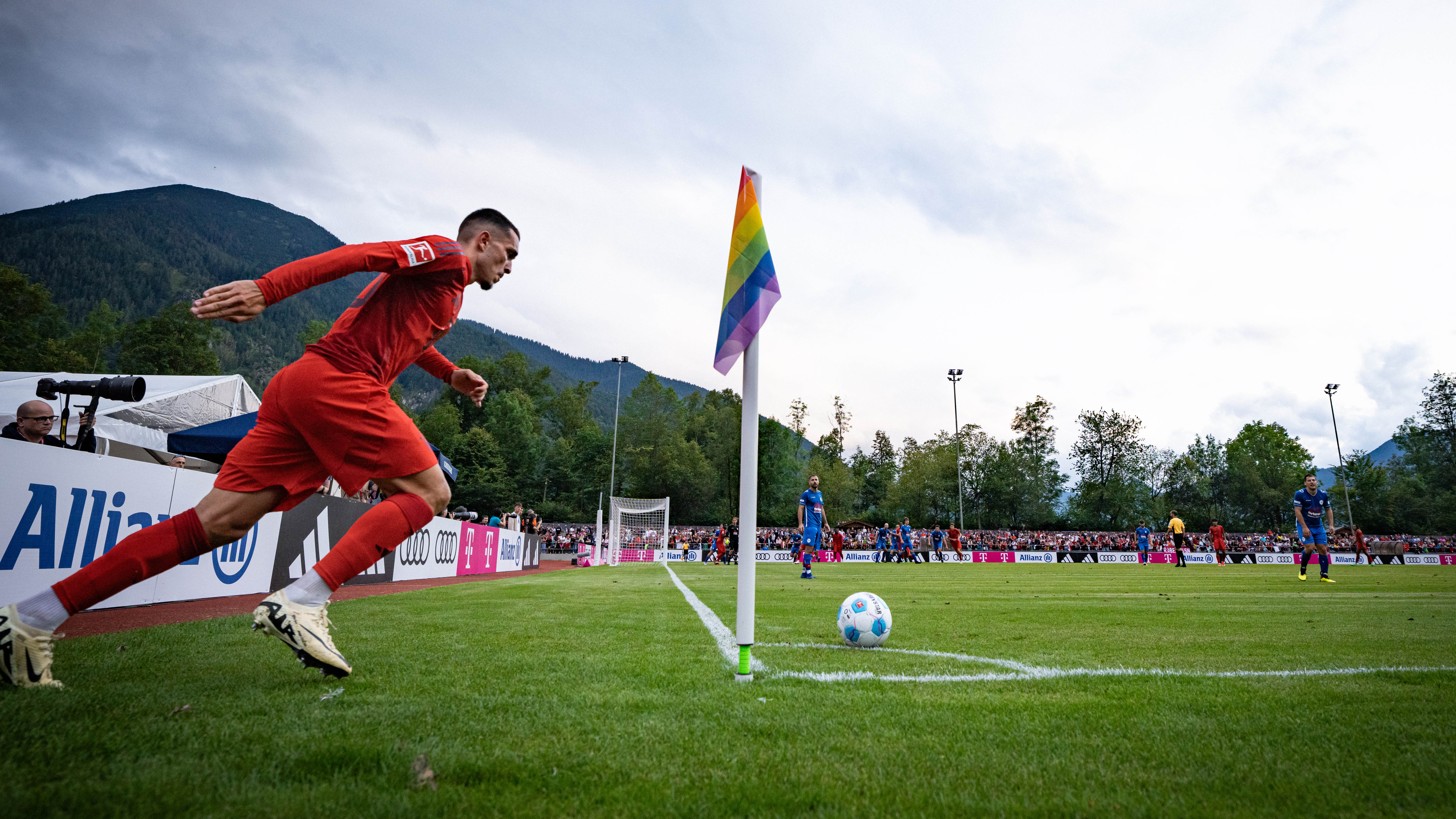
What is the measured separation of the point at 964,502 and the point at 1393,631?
79741 millimetres

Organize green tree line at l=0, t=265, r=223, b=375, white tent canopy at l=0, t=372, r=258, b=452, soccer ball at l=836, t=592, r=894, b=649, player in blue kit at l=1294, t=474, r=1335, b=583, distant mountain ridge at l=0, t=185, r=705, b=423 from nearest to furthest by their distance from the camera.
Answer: soccer ball at l=836, t=592, r=894, b=649 < player in blue kit at l=1294, t=474, r=1335, b=583 < white tent canopy at l=0, t=372, r=258, b=452 < green tree line at l=0, t=265, r=223, b=375 < distant mountain ridge at l=0, t=185, r=705, b=423

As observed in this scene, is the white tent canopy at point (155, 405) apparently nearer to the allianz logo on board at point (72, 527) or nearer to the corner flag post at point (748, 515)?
the allianz logo on board at point (72, 527)

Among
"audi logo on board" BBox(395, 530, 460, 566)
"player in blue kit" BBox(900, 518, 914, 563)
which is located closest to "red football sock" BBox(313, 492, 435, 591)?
"audi logo on board" BBox(395, 530, 460, 566)

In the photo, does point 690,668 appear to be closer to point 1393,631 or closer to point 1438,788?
point 1438,788

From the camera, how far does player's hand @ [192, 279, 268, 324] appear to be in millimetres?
2543

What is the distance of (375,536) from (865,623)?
9.89 ft

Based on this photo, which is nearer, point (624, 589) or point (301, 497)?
point (301, 497)

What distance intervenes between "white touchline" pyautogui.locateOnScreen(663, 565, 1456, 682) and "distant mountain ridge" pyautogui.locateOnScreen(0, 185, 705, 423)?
8073 cm

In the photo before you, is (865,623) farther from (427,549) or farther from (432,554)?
(432,554)

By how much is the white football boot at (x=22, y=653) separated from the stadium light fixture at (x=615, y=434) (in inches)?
1325

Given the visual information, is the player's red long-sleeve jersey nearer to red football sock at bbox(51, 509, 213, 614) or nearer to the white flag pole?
red football sock at bbox(51, 509, 213, 614)

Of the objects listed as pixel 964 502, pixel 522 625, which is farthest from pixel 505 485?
pixel 522 625

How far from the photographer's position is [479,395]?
413cm

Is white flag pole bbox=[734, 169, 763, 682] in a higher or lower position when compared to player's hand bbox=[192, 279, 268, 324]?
lower
